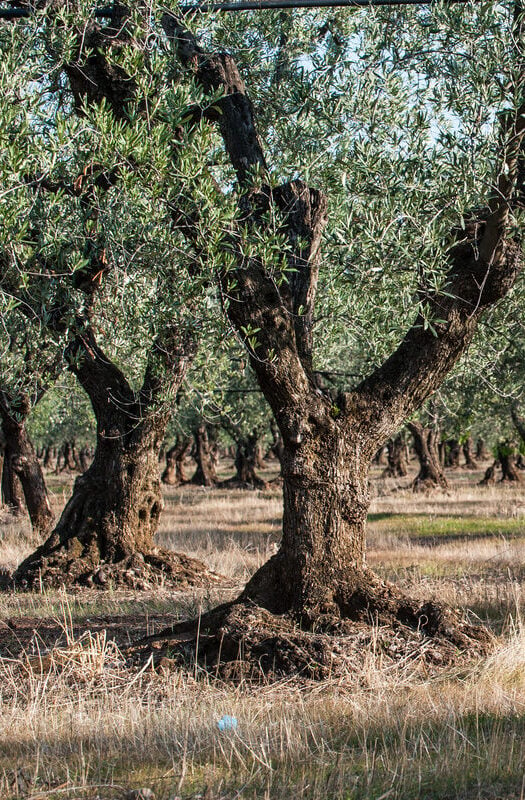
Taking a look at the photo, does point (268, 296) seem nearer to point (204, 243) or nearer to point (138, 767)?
point (204, 243)

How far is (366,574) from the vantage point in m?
7.41

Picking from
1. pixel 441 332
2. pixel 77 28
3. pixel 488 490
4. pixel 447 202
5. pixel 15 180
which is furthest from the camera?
pixel 488 490

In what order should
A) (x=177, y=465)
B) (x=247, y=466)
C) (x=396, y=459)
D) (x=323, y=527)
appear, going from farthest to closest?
(x=177, y=465) → (x=396, y=459) → (x=247, y=466) → (x=323, y=527)

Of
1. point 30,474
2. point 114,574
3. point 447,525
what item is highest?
point 30,474

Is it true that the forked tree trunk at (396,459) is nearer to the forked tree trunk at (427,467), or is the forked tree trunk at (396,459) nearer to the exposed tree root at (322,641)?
the forked tree trunk at (427,467)

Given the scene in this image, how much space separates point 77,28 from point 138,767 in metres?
6.61

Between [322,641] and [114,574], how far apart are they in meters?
5.31

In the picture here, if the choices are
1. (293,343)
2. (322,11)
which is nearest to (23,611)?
(293,343)

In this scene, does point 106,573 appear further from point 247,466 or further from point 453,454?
point 453,454

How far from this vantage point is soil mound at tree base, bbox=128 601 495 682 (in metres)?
6.48

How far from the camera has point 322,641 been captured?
22.0 feet

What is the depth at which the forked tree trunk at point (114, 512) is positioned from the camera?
11.3 metres

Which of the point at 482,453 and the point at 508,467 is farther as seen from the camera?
the point at 482,453

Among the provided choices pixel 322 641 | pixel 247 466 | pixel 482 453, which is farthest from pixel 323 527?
pixel 482 453
